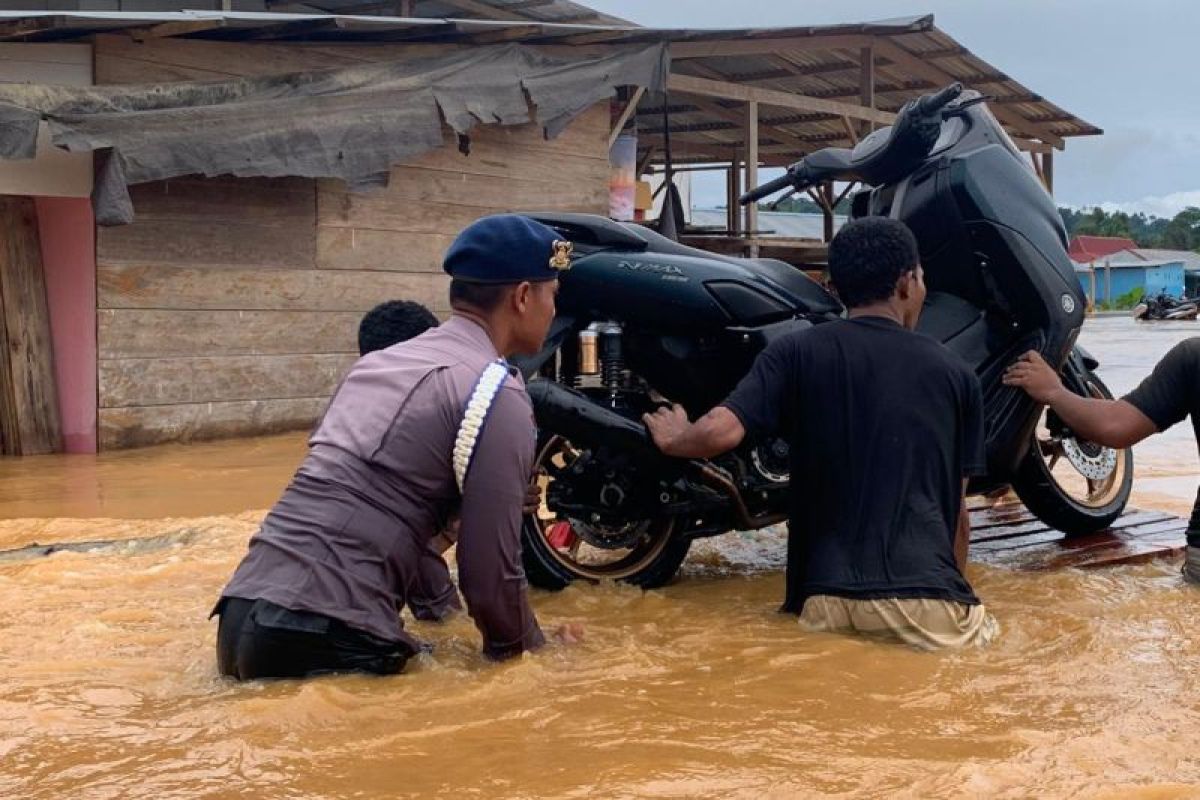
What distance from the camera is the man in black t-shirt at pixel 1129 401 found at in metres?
4.61

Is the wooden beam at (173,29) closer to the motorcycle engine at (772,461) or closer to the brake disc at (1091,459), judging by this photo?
the motorcycle engine at (772,461)

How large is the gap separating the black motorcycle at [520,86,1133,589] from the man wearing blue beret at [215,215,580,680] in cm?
105

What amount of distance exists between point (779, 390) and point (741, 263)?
0.83 m

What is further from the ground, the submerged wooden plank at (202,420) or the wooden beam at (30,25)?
the wooden beam at (30,25)

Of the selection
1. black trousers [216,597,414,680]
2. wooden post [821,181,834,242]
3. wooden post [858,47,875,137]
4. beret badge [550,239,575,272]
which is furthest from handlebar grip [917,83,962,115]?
wooden post [821,181,834,242]

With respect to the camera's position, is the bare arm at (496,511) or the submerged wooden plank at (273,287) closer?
the bare arm at (496,511)

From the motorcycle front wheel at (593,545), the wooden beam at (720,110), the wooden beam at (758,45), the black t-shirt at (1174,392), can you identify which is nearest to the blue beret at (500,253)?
the motorcycle front wheel at (593,545)

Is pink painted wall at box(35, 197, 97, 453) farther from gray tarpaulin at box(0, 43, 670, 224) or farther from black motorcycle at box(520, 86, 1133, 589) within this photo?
black motorcycle at box(520, 86, 1133, 589)

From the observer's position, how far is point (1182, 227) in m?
83.8

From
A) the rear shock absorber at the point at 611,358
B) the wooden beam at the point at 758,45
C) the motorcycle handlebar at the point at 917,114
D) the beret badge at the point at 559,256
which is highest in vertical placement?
the wooden beam at the point at 758,45

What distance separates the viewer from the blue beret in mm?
3203

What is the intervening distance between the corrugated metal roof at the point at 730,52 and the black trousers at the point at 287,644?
5.92 m

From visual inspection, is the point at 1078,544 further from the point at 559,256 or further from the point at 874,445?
the point at 559,256

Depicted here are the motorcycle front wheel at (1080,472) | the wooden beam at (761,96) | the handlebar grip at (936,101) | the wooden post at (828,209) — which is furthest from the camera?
the wooden post at (828,209)
